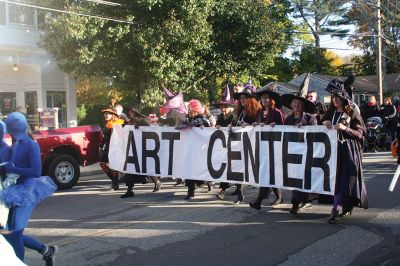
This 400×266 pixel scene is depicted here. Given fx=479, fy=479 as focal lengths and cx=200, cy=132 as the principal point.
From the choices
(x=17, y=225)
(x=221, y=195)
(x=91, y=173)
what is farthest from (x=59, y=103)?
(x=17, y=225)

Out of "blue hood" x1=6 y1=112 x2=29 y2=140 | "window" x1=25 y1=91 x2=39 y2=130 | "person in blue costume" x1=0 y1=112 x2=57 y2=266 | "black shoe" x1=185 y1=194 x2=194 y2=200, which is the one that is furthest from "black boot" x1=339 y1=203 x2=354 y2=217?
"window" x1=25 y1=91 x2=39 y2=130

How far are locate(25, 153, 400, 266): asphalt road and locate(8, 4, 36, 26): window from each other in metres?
12.2

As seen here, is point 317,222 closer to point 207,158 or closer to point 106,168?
point 207,158

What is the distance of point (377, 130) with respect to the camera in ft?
57.5

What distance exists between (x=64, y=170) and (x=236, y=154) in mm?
4645

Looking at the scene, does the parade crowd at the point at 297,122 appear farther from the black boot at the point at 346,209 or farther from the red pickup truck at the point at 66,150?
the red pickup truck at the point at 66,150

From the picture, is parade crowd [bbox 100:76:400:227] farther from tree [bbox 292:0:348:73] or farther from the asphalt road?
tree [bbox 292:0:348:73]

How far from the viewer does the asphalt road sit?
5516mm

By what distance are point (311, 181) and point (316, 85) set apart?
4042 cm

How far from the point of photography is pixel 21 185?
460cm

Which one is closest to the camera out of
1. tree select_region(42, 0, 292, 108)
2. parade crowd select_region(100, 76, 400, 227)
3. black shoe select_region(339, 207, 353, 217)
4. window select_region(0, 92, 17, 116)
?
parade crowd select_region(100, 76, 400, 227)

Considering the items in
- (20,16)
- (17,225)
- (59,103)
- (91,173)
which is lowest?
(91,173)

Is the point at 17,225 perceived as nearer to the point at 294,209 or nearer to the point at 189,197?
the point at 294,209

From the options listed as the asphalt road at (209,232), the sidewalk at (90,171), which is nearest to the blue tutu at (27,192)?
the asphalt road at (209,232)
